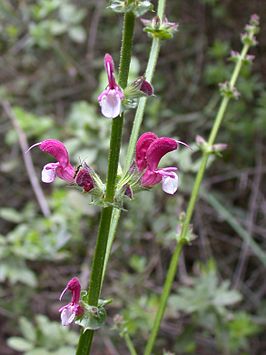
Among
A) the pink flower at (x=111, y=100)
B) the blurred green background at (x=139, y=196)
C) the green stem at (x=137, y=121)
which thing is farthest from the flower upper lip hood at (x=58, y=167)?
the blurred green background at (x=139, y=196)

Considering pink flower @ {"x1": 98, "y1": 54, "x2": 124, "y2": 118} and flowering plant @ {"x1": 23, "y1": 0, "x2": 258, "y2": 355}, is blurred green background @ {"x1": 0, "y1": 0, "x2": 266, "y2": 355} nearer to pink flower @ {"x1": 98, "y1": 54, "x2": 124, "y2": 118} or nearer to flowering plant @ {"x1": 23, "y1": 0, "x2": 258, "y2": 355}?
flowering plant @ {"x1": 23, "y1": 0, "x2": 258, "y2": 355}

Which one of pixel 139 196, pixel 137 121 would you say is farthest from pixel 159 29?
pixel 139 196

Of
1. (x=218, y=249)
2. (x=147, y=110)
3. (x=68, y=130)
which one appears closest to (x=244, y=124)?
(x=147, y=110)

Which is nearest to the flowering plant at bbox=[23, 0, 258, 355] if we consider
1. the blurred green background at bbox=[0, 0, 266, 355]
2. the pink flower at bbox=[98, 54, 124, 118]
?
the pink flower at bbox=[98, 54, 124, 118]

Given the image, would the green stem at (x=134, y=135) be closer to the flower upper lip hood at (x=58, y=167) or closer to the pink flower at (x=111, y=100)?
the flower upper lip hood at (x=58, y=167)

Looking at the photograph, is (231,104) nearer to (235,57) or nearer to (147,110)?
(147,110)

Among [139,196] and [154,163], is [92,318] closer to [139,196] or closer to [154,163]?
[154,163]
